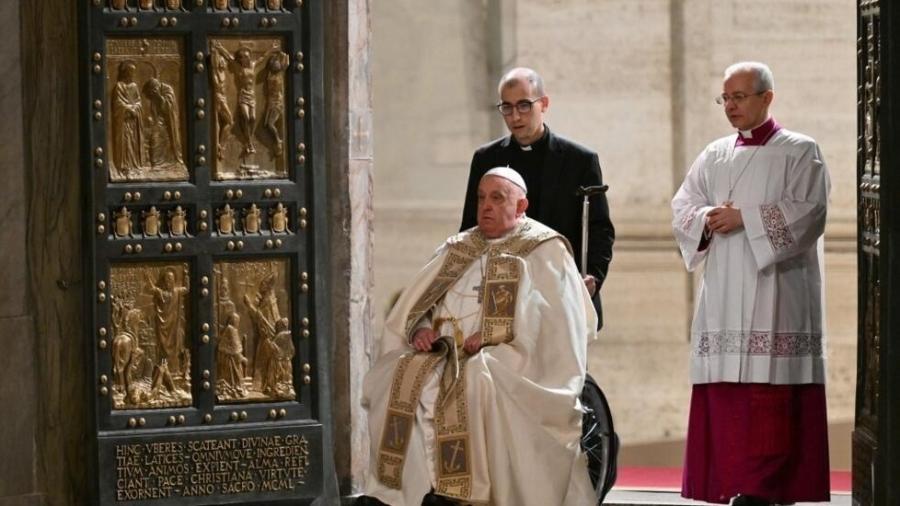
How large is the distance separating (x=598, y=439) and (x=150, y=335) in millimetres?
1890

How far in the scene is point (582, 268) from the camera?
303 inches

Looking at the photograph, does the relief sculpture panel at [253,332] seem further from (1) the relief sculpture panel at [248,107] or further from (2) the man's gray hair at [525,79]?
(2) the man's gray hair at [525,79]

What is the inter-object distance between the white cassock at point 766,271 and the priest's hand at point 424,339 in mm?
1204

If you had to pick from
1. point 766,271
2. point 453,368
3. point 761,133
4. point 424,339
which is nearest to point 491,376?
point 453,368

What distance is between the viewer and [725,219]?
7.98 meters

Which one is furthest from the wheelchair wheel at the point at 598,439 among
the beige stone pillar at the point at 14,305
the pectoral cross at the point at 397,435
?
the beige stone pillar at the point at 14,305

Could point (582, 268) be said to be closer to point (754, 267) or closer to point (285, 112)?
point (754, 267)

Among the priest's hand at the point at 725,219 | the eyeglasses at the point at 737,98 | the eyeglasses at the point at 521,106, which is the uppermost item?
the eyeglasses at the point at 737,98

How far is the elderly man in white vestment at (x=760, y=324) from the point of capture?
789cm

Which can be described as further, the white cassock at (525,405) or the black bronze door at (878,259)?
the white cassock at (525,405)

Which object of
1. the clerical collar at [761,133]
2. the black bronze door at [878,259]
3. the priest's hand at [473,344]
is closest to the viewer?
the black bronze door at [878,259]

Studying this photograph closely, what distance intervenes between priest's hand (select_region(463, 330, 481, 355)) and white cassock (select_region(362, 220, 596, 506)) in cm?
3

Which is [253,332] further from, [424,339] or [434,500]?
[434,500]

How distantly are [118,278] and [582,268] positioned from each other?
1.88 metres
